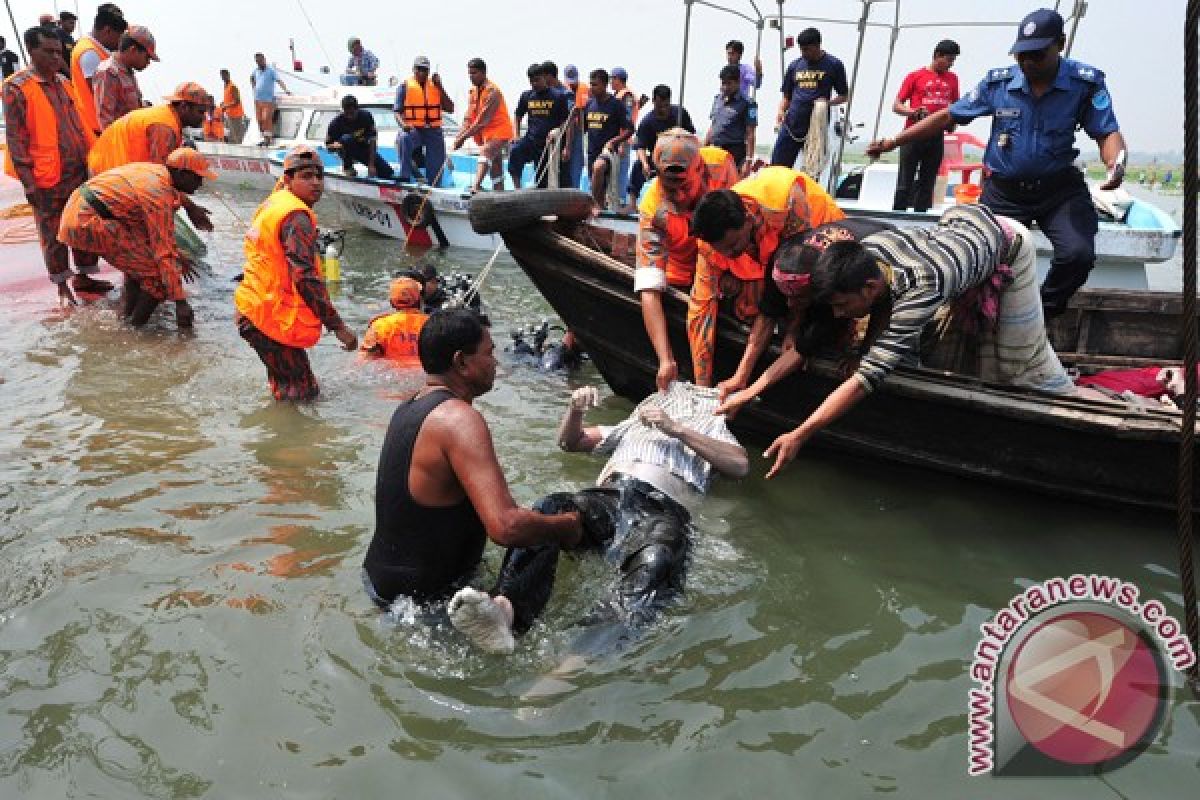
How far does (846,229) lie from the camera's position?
4.29 metres

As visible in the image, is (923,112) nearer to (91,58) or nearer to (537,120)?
(537,120)

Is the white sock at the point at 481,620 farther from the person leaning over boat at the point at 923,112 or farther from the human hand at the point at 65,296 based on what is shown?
the person leaning over boat at the point at 923,112

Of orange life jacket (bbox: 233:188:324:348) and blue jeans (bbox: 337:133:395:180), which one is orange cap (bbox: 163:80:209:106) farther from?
blue jeans (bbox: 337:133:395:180)

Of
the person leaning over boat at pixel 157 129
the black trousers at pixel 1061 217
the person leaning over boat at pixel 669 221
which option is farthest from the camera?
the person leaning over boat at pixel 157 129

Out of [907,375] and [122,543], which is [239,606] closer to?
[122,543]

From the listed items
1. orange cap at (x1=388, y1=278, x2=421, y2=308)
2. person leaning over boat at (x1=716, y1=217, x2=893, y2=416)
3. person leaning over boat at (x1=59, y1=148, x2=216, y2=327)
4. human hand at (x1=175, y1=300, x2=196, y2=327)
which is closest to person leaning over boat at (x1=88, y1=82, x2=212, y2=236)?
person leaning over boat at (x1=59, y1=148, x2=216, y2=327)

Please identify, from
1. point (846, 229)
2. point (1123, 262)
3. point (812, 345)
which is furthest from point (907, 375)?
point (1123, 262)

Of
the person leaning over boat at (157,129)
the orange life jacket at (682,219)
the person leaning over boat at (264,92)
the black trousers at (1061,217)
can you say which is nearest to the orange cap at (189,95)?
the person leaning over boat at (157,129)

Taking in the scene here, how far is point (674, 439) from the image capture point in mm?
4043

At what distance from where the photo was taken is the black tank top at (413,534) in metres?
2.95

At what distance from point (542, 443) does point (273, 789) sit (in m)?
3.06

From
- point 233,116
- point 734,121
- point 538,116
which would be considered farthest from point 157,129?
point 233,116

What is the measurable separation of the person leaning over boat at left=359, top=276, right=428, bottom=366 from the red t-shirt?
21.5 ft

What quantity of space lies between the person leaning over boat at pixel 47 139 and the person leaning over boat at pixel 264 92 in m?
12.1
